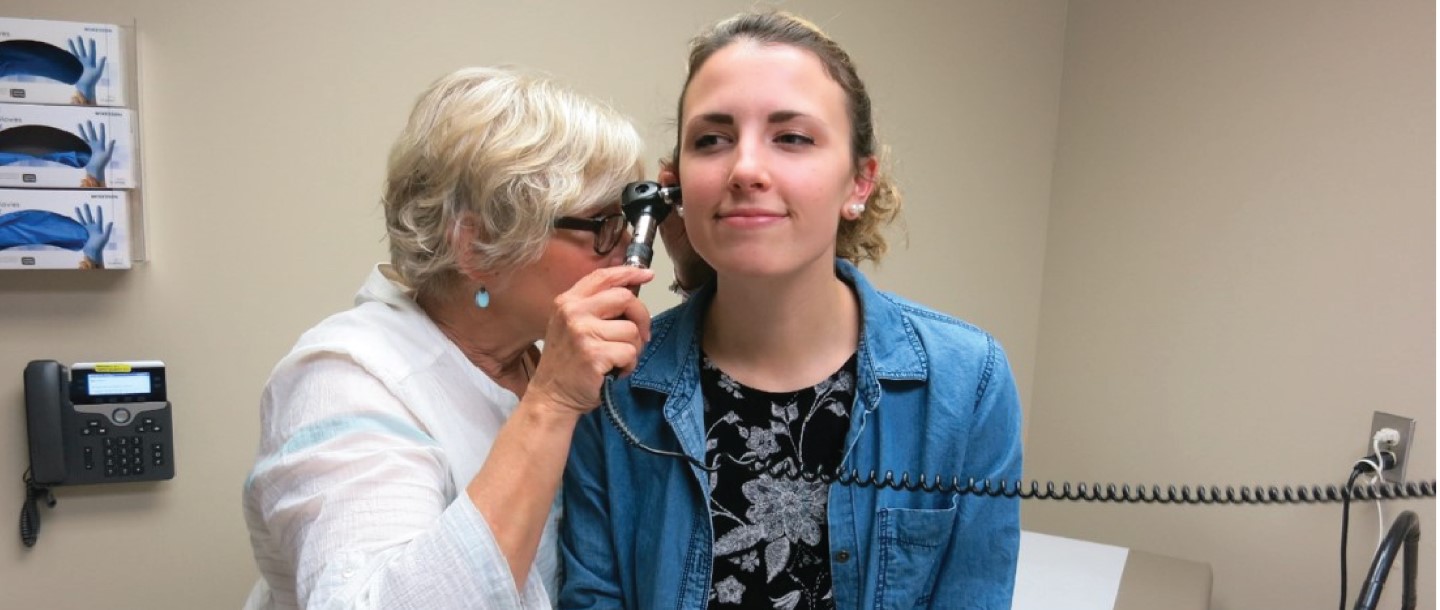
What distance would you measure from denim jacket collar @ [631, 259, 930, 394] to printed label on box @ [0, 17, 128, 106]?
1172mm

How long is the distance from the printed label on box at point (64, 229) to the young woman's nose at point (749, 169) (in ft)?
4.23

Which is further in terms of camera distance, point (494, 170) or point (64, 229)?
point (64, 229)

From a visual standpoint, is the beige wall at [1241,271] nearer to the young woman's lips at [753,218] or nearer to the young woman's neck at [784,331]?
the young woman's neck at [784,331]

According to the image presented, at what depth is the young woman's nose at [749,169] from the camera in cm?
93

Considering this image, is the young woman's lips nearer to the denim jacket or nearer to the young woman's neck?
the young woman's neck

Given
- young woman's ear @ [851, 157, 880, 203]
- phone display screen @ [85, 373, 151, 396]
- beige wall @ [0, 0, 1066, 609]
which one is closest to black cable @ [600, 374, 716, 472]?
young woman's ear @ [851, 157, 880, 203]

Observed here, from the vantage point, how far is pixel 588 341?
0.94 m

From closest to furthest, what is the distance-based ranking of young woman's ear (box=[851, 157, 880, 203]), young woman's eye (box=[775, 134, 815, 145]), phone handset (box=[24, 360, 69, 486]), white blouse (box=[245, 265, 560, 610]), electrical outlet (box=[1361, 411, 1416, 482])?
1. white blouse (box=[245, 265, 560, 610])
2. young woman's eye (box=[775, 134, 815, 145])
3. young woman's ear (box=[851, 157, 880, 203])
4. electrical outlet (box=[1361, 411, 1416, 482])
5. phone handset (box=[24, 360, 69, 486])

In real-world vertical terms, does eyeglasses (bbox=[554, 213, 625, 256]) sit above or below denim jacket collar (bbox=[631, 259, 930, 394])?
above

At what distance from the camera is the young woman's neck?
1066 mm

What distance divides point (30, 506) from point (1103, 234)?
228 centimetres

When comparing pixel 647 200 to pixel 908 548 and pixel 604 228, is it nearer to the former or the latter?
pixel 604 228

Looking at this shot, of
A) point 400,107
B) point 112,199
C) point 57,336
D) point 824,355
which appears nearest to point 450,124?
point 824,355

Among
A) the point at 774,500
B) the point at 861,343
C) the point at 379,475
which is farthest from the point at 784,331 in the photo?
the point at 379,475
